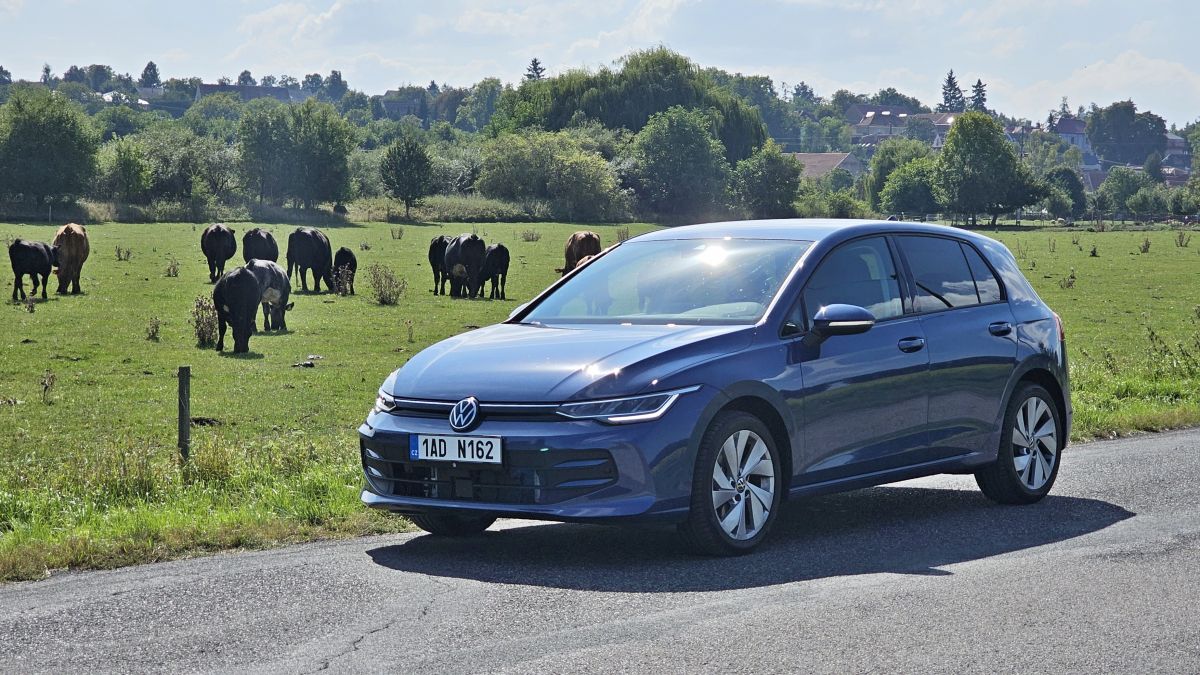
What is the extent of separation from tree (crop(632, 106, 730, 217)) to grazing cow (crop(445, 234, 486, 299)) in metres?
82.3

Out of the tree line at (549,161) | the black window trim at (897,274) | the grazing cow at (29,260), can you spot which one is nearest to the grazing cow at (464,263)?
the grazing cow at (29,260)

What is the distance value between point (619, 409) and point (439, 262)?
118ft

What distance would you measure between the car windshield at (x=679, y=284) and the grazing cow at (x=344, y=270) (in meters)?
31.0

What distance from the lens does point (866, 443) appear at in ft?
30.2

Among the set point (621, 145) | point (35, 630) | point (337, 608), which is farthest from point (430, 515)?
point (621, 145)

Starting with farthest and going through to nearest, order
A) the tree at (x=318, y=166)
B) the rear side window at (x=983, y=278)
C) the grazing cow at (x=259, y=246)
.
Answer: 1. the tree at (x=318, y=166)
2. the grazing cow at (x=259, y=246)
3. the rear side window at (x=983, y=278)

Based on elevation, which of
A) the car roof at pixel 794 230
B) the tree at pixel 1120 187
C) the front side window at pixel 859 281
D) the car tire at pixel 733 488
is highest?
the tree at pixel 1120 187

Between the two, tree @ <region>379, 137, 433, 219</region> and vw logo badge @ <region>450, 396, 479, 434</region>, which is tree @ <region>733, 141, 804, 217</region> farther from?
vw logo badge @ <region>450, 396, 479, 434</region>

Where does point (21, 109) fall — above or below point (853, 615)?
above

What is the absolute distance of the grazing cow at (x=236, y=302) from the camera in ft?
91.0

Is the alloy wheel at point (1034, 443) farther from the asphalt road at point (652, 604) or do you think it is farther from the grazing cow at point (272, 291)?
the grazing cow at point (272, 291)

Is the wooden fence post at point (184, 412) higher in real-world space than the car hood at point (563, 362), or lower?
lower

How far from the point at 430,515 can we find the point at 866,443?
2.57m

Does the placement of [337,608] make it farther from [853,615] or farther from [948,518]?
[948,518]
